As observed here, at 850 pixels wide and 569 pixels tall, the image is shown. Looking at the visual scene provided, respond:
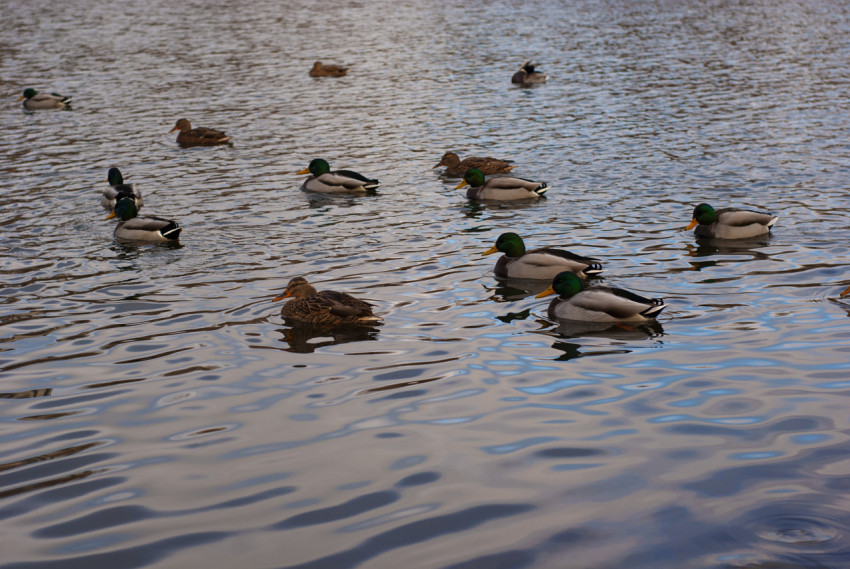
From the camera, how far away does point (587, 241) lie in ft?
46.2

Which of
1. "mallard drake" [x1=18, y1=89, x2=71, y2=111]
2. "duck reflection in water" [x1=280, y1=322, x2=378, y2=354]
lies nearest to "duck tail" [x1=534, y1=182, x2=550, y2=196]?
"duck reflection in water" [x1=280, y1=322, x2=378, y2=354]

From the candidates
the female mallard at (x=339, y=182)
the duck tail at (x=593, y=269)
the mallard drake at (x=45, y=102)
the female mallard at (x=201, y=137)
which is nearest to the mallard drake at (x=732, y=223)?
the duck tail at (x=593, y=269)

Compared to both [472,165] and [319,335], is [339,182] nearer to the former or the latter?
[472,165]

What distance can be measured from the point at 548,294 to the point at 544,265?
0.64 m

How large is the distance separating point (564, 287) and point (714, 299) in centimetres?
192

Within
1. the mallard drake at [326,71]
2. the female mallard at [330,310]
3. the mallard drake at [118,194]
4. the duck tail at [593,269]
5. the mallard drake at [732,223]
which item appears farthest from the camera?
the mallard drake at [326,71]

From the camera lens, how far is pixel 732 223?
13883mm

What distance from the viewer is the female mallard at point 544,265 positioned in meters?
12.0

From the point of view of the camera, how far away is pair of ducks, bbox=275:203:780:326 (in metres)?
10.2

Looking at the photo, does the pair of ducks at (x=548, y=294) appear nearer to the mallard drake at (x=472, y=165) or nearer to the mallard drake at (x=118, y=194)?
the mallard drake at (x=472, y=165)

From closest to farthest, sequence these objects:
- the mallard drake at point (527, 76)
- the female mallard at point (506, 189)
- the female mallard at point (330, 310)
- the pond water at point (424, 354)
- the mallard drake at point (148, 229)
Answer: the pond water at point (424, 354), the female mallard at point (330, 310), the mallard drake at point (148, 229), the female mallard at point (506, 189), the mallard drake at point (527, 76)

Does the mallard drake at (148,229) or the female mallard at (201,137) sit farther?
the female mallard at (201,137)

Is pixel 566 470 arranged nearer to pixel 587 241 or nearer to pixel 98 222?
pixel 587 241

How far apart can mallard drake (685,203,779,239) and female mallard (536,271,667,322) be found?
13.3 feet
